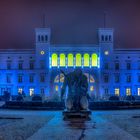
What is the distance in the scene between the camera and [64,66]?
77750 mm

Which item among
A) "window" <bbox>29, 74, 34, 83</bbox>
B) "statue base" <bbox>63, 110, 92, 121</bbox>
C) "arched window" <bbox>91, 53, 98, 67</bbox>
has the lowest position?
"statue base" <bbox>63, 110, 92, 121</bbox>

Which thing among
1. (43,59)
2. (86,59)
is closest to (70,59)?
(86,59)

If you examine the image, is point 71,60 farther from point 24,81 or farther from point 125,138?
point 125,138

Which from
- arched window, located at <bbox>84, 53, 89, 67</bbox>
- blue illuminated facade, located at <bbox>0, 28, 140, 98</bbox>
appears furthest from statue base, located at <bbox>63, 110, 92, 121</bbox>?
arched window, located at <bbox>84, 53, 89, 67</bbox>

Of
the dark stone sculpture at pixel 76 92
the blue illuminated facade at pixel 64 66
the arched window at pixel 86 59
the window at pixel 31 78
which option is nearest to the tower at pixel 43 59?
the blue illuminated facade at pixel 64 66

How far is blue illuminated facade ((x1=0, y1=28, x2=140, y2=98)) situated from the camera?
76750mm

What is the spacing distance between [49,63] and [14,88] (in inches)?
304

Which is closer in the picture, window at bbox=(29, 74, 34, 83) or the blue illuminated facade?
the blue illuminated facade

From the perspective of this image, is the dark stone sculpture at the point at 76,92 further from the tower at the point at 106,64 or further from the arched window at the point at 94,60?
the arched window at the point at 94,60

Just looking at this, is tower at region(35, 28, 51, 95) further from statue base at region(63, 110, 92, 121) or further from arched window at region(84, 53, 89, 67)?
statue base at region(63, 110, 92, 121)

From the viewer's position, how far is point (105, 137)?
9.62 meters

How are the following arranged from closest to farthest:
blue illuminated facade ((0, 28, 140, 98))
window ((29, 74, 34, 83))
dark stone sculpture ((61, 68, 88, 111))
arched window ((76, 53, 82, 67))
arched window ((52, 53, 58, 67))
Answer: dark stone sculpture ((61, 68, 88, 111)) < blue illuminated facade ((0, 28, 140, 98)) < window ((29, 74, 34, 83)) < arched window ((76, 53, 82, 67)) < arched window ((52, 53, 58, 67))

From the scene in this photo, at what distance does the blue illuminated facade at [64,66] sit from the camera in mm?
76750

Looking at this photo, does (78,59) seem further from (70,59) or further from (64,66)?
(64,66)
